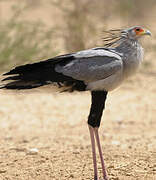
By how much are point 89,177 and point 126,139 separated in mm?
2474

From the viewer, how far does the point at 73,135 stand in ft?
23.5

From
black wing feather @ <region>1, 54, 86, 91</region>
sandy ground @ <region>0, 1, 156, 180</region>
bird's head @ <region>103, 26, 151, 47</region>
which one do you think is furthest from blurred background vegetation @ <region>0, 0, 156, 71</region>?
black wing feather @ <region>1, 54, 86, 91</region>

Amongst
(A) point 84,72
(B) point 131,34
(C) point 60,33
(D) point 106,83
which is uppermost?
(C) point 60,33

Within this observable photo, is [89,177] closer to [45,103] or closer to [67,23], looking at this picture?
[45,103]

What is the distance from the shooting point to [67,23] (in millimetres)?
11898

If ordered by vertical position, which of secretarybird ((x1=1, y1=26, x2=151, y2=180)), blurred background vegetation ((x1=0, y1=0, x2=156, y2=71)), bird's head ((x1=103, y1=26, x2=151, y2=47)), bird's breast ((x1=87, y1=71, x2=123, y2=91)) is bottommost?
bird's breast ((x1=87, y1=71, x2=123, y2=91))

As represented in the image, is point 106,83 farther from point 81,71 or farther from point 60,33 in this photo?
point 60,33

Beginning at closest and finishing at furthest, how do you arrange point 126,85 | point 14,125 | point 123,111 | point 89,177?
point 89,177
point 14,125
point 123,111
point 126,85

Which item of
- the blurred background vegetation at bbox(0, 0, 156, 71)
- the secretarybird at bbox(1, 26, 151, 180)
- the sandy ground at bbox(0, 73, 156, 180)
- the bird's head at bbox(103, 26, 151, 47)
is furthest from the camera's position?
the blurred background vegetation at bbox(0, 0, 156, 71)

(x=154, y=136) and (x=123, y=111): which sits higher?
(x=123, y=111)

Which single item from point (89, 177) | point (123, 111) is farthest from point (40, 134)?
point (89, 177)

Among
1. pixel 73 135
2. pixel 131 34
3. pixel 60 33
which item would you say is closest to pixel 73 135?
pixel 73 135

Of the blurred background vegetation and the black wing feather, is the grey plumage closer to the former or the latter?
the black wing feather

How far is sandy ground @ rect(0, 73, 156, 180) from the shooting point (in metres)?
4.61
